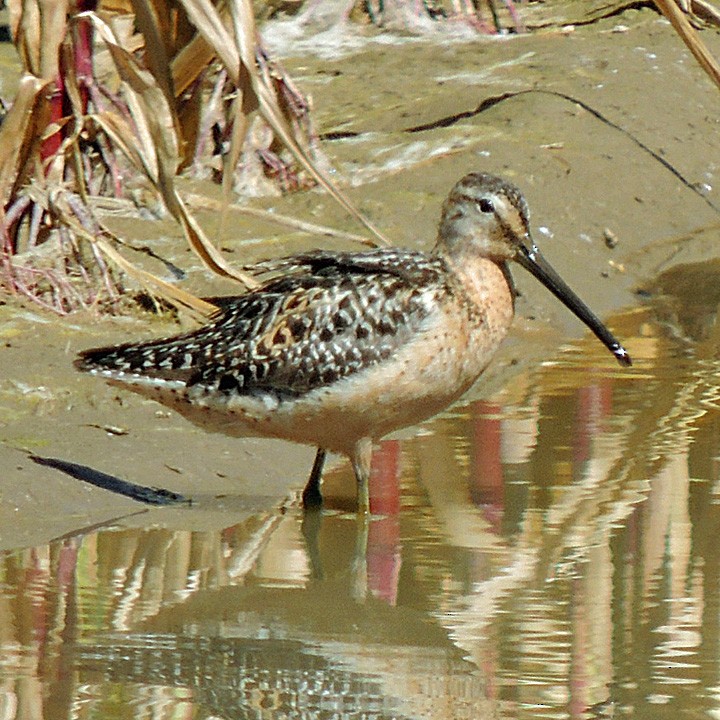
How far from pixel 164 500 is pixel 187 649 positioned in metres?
1.44

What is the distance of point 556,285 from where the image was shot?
6664 mm

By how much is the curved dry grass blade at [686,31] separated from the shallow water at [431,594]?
210cm

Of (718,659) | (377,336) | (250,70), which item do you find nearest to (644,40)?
(250,70)

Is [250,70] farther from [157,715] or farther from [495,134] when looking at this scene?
[495,134]

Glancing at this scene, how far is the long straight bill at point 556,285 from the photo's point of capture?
651cm

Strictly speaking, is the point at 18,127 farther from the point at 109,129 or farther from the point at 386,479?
the point at 386,479

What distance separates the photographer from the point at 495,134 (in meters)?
10.8

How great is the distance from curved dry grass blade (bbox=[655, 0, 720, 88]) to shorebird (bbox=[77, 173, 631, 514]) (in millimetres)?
2424

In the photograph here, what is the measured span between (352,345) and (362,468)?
46cm

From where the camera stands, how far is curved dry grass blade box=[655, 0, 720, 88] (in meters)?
8.45

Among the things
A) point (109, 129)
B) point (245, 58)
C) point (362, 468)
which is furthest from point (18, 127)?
point (362, 468)

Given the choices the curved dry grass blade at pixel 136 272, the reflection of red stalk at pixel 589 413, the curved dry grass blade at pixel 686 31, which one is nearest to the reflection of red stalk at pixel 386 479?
the reflection of red stalk at pixel 589 413

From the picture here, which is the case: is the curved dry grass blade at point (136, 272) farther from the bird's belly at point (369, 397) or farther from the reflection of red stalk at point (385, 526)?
the bird's belly at point (369, 397)

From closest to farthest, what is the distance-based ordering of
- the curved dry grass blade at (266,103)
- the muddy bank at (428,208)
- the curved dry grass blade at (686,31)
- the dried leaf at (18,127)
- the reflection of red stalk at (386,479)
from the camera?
the reflection of red stalk at (386,479) < the muddy bank at (428,208) < the curved dry grass blade at (266,103) < the dried leaf at (18,127) < the curved dry grass blade at (686,31)
